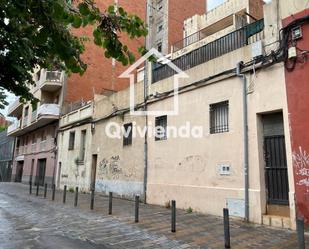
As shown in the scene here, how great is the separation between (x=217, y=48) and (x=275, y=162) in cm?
459

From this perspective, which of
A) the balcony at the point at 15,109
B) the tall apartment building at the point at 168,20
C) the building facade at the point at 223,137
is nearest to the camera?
the building facade at the point at 223,137

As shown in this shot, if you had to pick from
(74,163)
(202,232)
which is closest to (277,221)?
(202,232)

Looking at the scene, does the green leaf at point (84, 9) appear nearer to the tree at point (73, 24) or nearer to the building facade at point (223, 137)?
the tree at point (73, 24)

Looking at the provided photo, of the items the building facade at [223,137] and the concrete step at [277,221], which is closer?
the concrete step at [277,221]

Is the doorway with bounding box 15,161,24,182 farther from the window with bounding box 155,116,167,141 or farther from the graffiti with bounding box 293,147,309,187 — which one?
the graffiti with bounding box 293,147,309,187

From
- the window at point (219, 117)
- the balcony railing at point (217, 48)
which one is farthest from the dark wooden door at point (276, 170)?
the balcony railing at point (217, 48)

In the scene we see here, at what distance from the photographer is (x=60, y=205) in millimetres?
12555

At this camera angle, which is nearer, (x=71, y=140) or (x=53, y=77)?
→ (x=71, y=140)

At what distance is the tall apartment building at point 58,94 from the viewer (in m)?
23.3

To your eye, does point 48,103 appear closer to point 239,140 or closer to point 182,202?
point 182,202

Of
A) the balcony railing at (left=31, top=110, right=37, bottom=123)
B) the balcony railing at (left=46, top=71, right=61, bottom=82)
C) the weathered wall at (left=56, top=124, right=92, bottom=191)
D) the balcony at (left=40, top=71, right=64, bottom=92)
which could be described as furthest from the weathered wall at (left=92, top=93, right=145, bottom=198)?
the balcony railing at (left=31, top=110, right=37, bottom=123)

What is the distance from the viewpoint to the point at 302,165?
26.0ft

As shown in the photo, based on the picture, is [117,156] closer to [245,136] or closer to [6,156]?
[245,136]

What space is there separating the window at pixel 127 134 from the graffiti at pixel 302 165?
843cm
